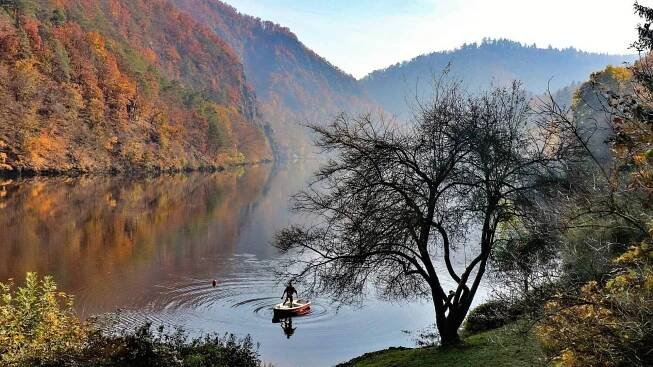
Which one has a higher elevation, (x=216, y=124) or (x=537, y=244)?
(x=216, y=124)

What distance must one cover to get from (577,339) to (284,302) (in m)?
22.6

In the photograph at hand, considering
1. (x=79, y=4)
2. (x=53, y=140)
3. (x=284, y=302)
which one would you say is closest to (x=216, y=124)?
(x=79, y=4)

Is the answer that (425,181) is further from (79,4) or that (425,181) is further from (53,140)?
(79,4)

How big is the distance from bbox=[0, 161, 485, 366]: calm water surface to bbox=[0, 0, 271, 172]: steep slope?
99.8 ft

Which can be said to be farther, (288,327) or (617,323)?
(288,327)

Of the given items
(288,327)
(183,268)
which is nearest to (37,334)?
(288,327)

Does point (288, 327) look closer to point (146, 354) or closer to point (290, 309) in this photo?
point (290, 309)

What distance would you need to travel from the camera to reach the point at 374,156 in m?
17.3

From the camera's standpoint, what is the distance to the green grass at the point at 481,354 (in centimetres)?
1427

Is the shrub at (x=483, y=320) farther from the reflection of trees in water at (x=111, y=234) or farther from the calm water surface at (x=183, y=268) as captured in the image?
the reflection of trees in water at (x=111, y=234)

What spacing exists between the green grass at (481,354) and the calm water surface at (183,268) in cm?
669

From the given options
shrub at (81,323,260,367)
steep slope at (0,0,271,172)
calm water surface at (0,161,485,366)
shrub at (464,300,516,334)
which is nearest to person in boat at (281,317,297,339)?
calm water surface at (0,161,485,366)

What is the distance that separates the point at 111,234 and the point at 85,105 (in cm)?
7770

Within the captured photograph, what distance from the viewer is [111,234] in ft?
168
